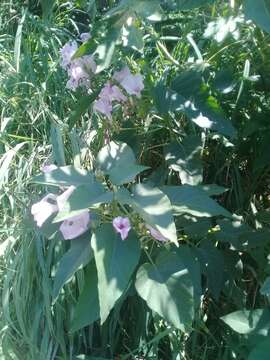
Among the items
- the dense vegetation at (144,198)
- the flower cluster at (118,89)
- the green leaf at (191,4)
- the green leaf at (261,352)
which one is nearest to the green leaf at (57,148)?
the dense vegetation at (144,198)

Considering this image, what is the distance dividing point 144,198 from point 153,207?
0.12 ft

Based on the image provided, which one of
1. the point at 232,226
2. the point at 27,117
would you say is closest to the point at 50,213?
the point at 232,226

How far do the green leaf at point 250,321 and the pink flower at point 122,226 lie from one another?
27cm

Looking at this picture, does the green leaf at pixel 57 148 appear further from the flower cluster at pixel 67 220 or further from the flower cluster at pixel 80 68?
the flower cluster at pixel 67 220

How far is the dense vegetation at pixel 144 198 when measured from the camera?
1.09 meters

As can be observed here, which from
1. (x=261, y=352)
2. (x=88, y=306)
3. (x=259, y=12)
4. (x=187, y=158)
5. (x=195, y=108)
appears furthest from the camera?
(x=187, y=158)

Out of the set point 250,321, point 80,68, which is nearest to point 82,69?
point 80,68

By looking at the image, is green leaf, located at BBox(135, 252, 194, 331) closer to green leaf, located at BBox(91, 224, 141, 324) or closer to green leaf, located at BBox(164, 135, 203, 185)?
green leaf, located at BBox(91, 224, 141, 324)

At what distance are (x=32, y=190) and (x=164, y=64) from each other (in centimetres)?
56

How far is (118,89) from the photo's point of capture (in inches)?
58.4

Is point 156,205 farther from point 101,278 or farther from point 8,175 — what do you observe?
point 8,175

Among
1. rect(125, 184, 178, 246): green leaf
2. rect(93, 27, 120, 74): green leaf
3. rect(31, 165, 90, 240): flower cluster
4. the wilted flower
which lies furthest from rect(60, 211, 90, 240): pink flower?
the wilted flower

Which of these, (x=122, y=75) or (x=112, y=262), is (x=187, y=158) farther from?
(x=112, y=262)

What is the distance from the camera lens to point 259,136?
64.7 inches
